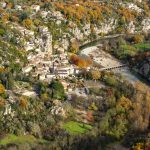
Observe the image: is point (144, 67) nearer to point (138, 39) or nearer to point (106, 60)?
point (106, 60)

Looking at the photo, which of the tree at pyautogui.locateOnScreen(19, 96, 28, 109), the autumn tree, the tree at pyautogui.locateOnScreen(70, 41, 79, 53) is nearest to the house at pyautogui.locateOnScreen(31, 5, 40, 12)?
the tree at pyautogui.locateOnScreen(70, 41, 79, 53)

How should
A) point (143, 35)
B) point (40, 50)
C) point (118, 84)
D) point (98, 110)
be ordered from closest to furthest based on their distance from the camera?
1. point (98, 110)
2. point (118, 84)
3. point (40, 50)
4. point (143, 35)

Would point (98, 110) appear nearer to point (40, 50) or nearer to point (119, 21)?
point (40, 50)

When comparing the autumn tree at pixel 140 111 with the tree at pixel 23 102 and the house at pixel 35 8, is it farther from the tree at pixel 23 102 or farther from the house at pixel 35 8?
the house at pixel 35 8

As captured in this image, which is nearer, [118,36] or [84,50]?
[84,50]

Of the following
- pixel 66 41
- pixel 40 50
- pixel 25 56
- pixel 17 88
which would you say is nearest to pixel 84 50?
pixel 66 41

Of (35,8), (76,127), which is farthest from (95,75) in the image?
(35,8)
